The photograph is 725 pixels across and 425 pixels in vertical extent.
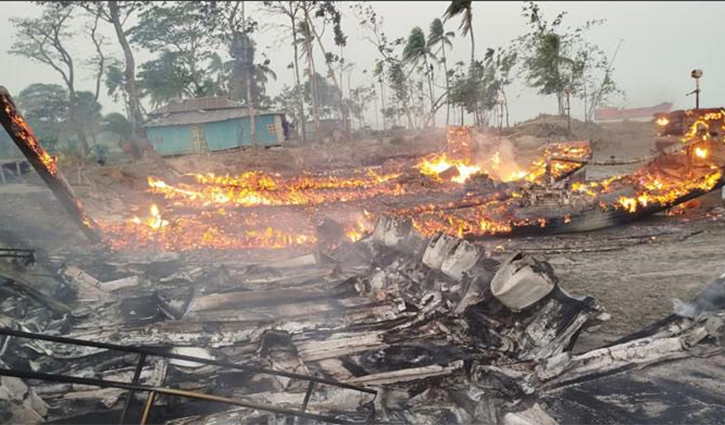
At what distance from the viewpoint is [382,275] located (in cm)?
676

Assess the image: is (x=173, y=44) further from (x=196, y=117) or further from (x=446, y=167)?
(x=446, y=167)

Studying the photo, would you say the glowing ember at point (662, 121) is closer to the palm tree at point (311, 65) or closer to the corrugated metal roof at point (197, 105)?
the palm tree at point (311, 65)

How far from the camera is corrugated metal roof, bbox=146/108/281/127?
35.3 meters

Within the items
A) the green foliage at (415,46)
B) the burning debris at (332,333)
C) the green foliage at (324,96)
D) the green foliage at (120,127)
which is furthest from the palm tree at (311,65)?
the green foliage at (324,96)

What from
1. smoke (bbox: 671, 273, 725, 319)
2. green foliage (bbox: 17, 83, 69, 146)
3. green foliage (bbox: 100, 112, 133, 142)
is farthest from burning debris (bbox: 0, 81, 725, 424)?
green foliage (bbox: 17, 83, 69, 146)

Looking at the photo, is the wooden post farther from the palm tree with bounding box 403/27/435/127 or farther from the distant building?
the palm tree with bounding box 403/27/435/127

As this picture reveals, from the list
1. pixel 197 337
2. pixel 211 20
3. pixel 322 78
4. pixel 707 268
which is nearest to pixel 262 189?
pixel 197 337

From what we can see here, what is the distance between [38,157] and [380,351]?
31.1 ft

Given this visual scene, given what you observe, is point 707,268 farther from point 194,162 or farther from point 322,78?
point 322,78

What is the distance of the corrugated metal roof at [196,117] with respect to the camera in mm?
35281

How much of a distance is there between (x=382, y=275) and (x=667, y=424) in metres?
4.09

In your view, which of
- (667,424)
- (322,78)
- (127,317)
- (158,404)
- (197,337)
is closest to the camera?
(667,424)

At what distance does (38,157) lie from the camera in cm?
945

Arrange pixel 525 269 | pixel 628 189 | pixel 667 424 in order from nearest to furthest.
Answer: pixel 667 424 < pixel 525 269 < pixel 628 189
